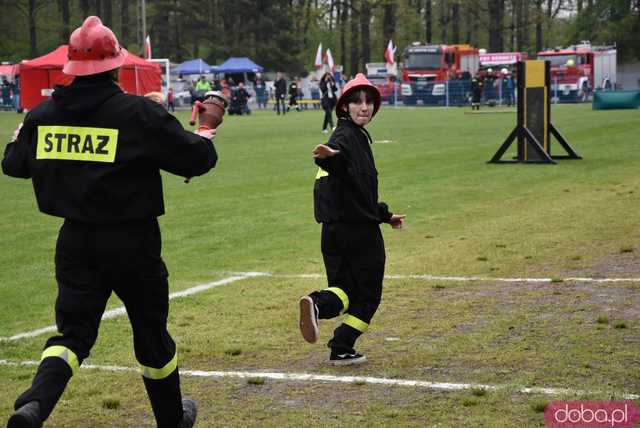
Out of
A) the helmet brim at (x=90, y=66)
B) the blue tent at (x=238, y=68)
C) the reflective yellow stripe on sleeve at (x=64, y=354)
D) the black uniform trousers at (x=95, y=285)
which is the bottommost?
the reflective yellow stripe on sleeve at (x=64, y=354)

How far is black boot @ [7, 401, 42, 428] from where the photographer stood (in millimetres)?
4281

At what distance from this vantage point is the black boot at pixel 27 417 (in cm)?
428

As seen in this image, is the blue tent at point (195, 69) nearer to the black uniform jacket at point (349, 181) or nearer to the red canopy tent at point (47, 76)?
the red canopy tent at point (47, 76)

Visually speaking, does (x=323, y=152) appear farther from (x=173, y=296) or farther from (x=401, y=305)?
(x=173, y=296)

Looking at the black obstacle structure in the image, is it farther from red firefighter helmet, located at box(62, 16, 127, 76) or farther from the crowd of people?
the crowd of people

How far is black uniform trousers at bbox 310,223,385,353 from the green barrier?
37.7 meters

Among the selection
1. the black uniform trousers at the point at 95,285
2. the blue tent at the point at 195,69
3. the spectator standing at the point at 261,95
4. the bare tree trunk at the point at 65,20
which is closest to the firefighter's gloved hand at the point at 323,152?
the black uniform trousers at the point at 95,285

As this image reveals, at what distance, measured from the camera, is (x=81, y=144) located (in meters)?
4.61

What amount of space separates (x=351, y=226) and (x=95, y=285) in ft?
7.01

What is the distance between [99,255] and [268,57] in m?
78.6

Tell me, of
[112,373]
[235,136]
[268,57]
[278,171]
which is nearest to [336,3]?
[268,57]

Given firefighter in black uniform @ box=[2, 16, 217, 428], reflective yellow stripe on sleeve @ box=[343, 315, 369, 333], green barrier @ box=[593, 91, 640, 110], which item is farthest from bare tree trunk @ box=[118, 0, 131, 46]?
firefighter in black uniform @ box=[2, 16, 217, 428]

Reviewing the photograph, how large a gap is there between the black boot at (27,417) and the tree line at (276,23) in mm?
68718

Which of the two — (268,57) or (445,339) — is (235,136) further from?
(268,57)
